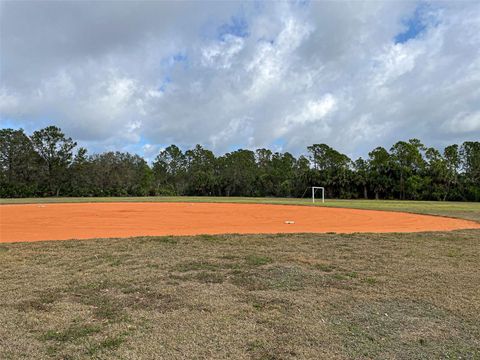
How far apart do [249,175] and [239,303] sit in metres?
71.6

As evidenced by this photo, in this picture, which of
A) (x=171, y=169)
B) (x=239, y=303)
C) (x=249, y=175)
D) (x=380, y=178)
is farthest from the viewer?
(x=171, y=169)

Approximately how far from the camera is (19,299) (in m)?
5.78

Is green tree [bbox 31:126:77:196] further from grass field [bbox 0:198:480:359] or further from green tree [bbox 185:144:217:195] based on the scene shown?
grass field [bbox 0:198:480:359]

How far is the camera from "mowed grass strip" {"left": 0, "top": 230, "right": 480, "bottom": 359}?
13.6 ft

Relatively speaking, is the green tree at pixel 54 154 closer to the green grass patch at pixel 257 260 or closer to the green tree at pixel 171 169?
the green tree at pixel 171 169

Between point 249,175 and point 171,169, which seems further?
point 171,169

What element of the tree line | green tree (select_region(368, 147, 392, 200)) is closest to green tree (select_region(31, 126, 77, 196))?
the tree line

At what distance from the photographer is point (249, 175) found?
253ft

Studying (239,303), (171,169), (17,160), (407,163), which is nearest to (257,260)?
(239,303)

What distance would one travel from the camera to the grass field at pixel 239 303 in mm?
4152

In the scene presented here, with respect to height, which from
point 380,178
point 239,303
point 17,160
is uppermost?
point 17,160

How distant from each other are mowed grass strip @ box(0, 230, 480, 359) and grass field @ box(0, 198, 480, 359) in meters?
0.02

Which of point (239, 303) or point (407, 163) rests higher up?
point (407, 163)

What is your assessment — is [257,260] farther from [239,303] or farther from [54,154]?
[54,154]
